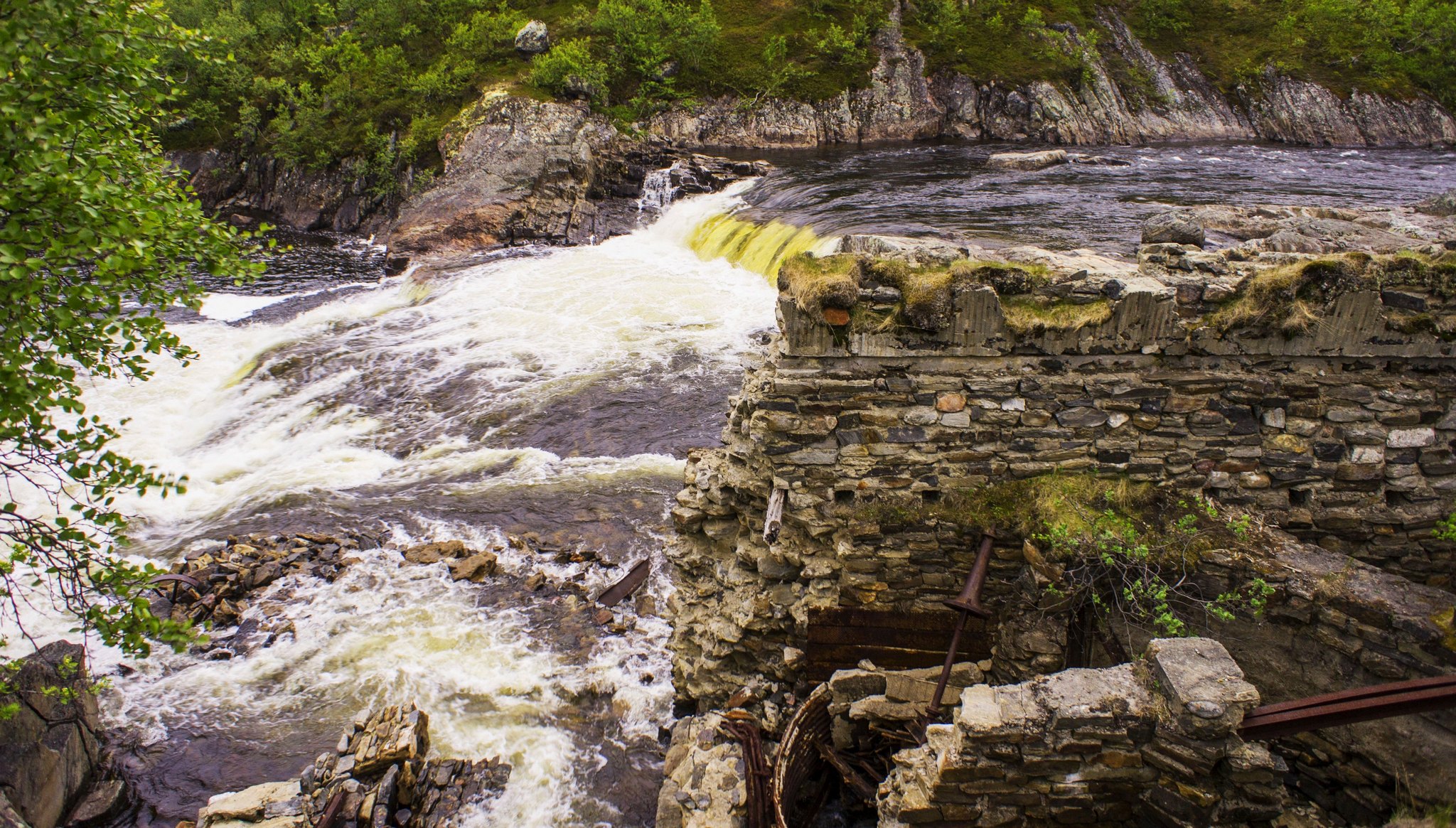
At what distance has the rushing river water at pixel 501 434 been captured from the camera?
6617 mm

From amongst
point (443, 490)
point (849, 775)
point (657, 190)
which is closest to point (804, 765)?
point (849, 775)

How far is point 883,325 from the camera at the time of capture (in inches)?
196

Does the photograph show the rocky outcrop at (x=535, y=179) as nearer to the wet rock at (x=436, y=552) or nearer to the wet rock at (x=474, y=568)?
the wet rock at (x=436, y=552)

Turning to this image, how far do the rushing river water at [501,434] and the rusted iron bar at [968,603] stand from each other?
256cm

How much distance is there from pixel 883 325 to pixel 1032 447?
1421mm

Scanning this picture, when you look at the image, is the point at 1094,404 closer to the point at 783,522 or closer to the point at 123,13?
the point at 783,522

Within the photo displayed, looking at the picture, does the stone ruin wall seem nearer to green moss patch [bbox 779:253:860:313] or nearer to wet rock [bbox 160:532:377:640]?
green moss patch [bbox 779:253:860:313]

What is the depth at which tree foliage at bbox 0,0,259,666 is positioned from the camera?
3836mm

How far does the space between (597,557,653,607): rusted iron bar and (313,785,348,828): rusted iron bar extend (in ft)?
10.1

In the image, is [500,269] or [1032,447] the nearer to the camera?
[1032,447]

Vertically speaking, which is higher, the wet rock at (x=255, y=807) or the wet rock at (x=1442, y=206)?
the wet rock at (x=1442, y=206)

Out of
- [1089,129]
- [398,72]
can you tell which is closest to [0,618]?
[398,72]

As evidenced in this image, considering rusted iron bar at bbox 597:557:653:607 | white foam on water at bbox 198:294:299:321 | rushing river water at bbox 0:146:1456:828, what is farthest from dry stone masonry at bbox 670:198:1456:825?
white foam on water at bbox 198:294:299:321

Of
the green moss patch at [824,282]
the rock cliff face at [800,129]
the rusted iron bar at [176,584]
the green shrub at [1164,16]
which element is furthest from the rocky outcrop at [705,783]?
the green shrub at [1164,16]
